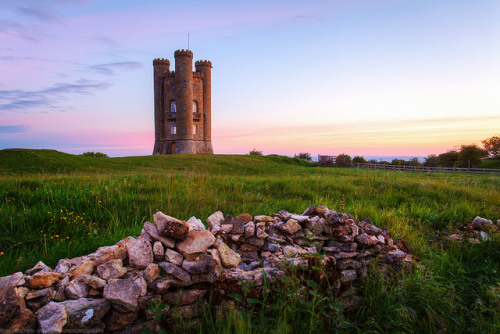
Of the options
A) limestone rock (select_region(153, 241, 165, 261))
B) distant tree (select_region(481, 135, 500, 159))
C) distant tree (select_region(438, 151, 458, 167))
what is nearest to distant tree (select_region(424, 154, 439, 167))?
distant tree (select_region(438, 151, 458, 167))

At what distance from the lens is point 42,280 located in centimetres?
246

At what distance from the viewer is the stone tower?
39.9 metres

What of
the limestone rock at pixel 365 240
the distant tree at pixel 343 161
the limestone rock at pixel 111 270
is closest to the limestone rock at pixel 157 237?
the limestone rock at pixel 111 270

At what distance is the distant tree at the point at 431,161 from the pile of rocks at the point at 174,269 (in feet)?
164

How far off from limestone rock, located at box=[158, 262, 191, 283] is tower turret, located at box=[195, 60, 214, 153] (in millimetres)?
41750

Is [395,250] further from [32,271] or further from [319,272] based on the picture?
[32,271]

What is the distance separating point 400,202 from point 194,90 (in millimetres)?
38986

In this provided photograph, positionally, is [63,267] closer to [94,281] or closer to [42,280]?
[42,280]

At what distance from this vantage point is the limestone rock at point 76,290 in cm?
241

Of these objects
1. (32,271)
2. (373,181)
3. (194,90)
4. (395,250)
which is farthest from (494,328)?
(194,90)

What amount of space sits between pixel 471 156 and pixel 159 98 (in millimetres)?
49457

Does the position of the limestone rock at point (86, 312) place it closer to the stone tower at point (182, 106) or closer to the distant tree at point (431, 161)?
the stone tower at point (182, 106)

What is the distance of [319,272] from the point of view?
10.4ft

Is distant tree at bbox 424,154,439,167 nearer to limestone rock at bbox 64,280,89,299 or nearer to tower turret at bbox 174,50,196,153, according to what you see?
tower turret at bbox 174,50,196,153
